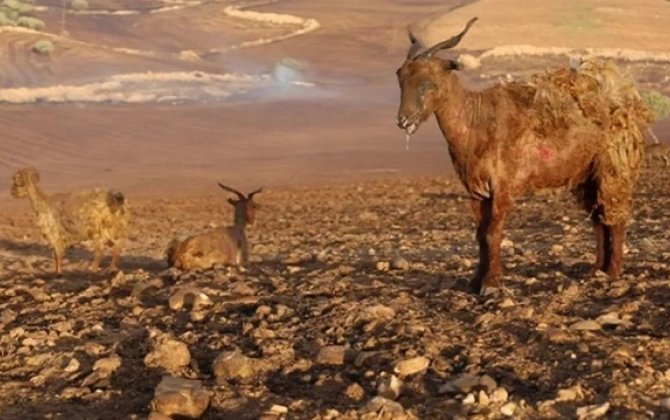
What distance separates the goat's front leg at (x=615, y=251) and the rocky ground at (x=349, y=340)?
6.2 inches

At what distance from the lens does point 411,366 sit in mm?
6133

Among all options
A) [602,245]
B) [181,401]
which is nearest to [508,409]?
[181,401]

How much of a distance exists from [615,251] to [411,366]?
9.67ft

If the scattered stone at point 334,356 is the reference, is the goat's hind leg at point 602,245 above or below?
above

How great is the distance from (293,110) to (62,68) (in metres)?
14.0

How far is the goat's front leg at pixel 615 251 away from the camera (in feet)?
27.5

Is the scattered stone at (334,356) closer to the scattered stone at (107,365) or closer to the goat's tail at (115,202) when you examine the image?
the scattered stone at (107,365)

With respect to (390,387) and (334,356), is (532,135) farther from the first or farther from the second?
(390,387)

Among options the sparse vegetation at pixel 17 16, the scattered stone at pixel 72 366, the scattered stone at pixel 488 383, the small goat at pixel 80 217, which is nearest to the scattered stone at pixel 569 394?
the scattered stone at pixel 488 383

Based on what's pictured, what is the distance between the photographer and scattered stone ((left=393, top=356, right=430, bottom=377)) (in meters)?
6.10

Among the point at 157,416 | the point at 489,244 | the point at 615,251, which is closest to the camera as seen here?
the point at 157,416

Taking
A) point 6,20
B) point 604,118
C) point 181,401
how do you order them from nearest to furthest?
point 181,401 → point 604,118 → point 6,20

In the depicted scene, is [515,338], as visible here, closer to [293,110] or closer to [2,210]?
[2,210]

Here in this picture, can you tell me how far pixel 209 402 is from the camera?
5.87 metres
